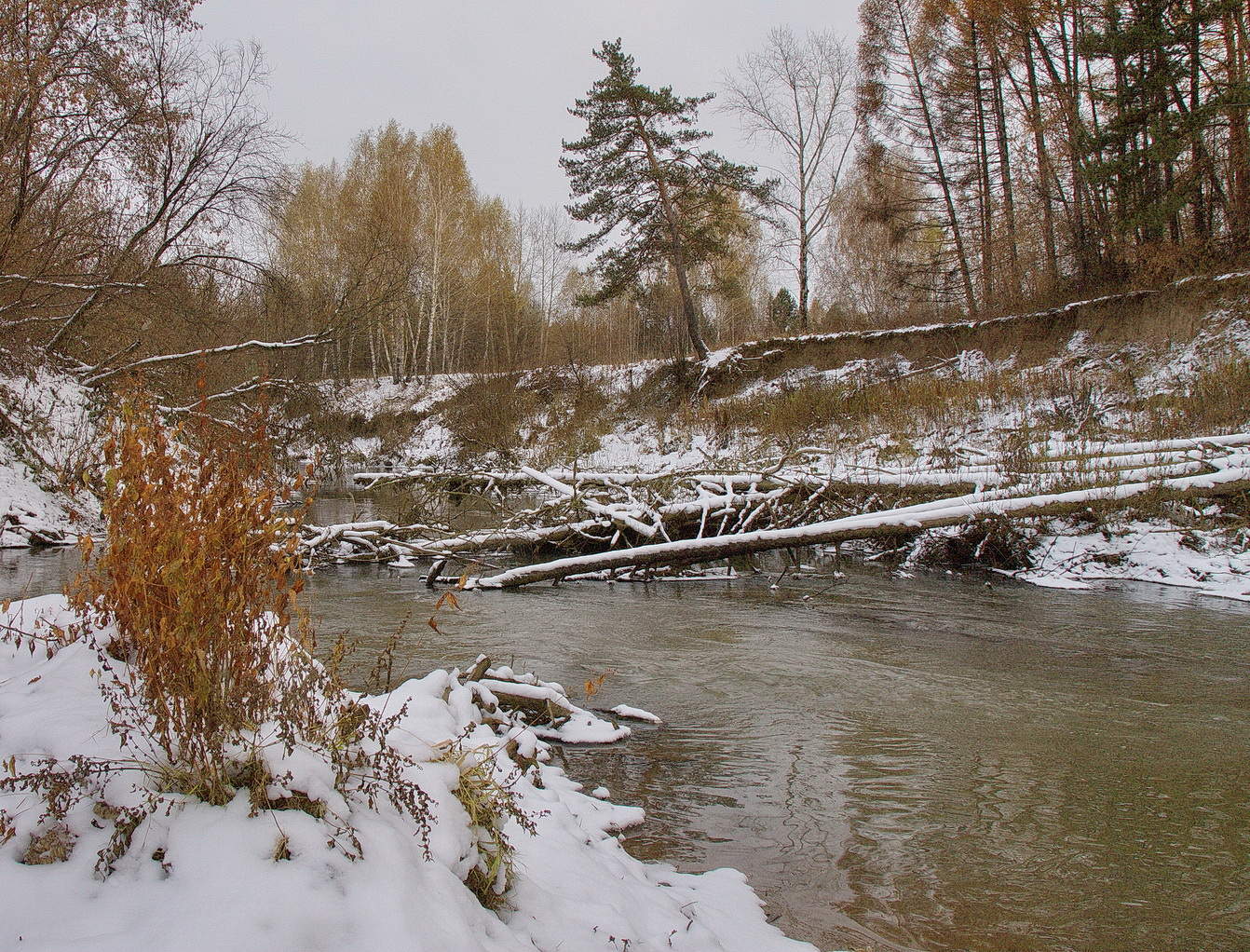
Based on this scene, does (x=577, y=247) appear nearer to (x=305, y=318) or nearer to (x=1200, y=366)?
(x=305, y=318)

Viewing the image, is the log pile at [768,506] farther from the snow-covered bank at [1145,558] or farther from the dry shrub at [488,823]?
the dry shrub at [488,823]

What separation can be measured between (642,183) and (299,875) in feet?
76.2

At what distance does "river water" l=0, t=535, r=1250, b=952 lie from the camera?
236 cm

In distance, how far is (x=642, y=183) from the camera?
74.1ft

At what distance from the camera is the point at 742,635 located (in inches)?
227

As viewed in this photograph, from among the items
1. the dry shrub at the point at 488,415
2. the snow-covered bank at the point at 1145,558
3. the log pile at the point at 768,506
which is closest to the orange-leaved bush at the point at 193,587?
the log pile at the point at 768,506

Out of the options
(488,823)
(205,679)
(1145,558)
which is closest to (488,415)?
(1145,558)

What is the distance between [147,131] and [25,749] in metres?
13.8

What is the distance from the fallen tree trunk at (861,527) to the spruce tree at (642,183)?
1671 cm

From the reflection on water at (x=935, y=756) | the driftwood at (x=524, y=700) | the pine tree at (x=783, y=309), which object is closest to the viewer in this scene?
the reflection on water at (x=935, y=756)

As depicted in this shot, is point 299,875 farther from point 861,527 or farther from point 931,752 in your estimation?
point 861,527

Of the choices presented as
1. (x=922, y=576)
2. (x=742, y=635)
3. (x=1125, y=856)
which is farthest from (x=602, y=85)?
(x=1125, y=856)

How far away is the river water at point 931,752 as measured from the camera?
2.36m

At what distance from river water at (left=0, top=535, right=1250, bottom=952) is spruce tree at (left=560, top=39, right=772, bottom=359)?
1803 cm
